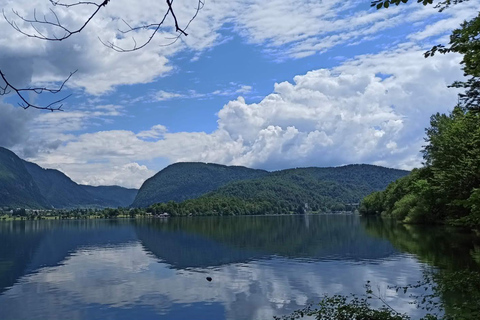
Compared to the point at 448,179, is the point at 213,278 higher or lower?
lower

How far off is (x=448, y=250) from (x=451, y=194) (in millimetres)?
19152

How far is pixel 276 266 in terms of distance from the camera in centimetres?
5216

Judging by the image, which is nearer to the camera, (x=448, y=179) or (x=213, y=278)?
(x=213, y=278)

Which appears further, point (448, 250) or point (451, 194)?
point (451, 194)

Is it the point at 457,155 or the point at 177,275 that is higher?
the point at 457,155

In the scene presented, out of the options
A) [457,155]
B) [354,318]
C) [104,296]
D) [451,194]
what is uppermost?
[457,155]

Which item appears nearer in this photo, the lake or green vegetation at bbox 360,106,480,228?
the lake

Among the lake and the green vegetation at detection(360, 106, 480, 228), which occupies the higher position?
the green vegetation at detection(360, 106, 480, 228)

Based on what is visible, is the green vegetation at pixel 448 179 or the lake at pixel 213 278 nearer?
the lake at pixel 213 278

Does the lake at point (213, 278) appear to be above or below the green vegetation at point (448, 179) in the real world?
below

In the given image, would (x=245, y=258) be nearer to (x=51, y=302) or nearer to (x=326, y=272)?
(x=326, y=272)

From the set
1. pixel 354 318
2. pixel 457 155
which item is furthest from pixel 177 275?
pixel 457 155

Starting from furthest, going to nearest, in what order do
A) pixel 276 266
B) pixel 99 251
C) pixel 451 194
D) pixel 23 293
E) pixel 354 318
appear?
1. pixel 99 251
2. pixel 451 194
3. pixel 276 266
4. pixel 23 293
5. pixel 354 318

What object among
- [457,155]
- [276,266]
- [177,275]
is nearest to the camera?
[177,275]
